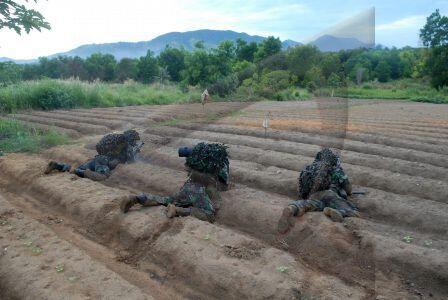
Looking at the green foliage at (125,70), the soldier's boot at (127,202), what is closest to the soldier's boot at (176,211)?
the soldier's boot at (127,202)

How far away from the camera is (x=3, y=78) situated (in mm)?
11797

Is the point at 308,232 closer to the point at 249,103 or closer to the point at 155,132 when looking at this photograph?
the point at 155,132

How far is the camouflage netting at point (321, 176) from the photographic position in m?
6.17

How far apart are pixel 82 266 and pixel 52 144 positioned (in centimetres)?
762

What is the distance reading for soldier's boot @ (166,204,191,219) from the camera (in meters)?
5.71

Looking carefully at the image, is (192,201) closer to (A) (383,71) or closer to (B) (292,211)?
(B) (292,211)

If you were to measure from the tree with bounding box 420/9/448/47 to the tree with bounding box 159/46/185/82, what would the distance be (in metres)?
22.4

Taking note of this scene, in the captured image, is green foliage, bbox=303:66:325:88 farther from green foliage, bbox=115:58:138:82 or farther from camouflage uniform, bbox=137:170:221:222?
green foliage, bbox=115:58:138:82

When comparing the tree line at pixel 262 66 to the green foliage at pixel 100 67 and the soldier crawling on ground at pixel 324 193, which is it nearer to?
the green foliage at pixel 100 67

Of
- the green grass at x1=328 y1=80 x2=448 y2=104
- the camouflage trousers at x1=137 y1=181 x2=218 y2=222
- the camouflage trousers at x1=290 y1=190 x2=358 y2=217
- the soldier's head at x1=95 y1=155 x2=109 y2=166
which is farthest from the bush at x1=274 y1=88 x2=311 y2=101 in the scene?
the camouflage trousers at x1=137 y1=181 x2=218 y2=222

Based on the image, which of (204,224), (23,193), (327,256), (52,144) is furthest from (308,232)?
(52,144)

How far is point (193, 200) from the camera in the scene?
6168 millimetres

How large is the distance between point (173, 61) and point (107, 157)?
37.1 meters

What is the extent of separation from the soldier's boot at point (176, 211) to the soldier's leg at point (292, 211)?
50.6 inches
